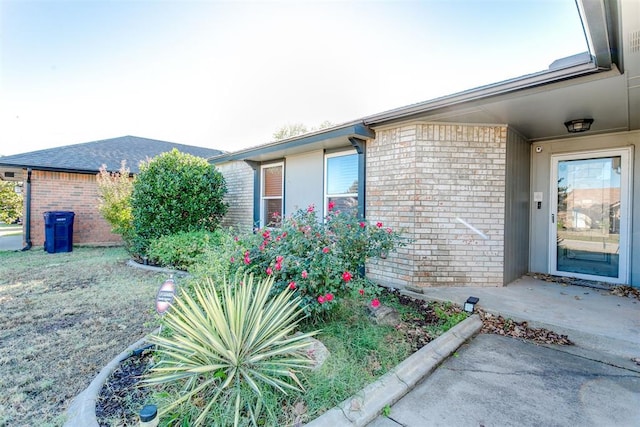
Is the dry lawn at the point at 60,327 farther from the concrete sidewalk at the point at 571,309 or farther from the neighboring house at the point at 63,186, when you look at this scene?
the concrete sidewalk at the point at 571,309

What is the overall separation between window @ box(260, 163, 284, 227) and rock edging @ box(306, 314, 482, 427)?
5.36m

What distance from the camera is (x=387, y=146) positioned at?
5160mm

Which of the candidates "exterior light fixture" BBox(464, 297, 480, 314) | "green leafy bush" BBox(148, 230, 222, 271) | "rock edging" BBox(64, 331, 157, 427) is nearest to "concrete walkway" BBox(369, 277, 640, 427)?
"exterior light fixture" BBox(464, 297, 480, 314)

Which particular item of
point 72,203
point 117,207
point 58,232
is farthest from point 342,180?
point 72,203

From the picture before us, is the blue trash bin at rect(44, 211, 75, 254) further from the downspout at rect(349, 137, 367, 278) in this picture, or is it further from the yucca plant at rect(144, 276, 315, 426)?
the yucca plant at rect(144, 276, 315, 426)

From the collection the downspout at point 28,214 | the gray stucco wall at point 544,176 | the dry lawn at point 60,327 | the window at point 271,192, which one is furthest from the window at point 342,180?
the downspout at point 28,214

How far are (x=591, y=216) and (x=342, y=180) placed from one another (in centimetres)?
448

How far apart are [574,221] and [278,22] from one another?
680 cm

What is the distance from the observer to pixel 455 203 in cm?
480

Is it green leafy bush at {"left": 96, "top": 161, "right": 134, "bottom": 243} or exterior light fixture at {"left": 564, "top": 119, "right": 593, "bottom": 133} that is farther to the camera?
green leafy bush at {"left": 96, "top": 161, "right": 134, "bottom": 243}

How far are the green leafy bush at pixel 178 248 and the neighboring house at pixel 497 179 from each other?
299cm

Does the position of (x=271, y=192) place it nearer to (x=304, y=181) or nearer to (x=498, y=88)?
(x=304, y=181)

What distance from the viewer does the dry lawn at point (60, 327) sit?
225 centimetres

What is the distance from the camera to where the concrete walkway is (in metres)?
2.03
